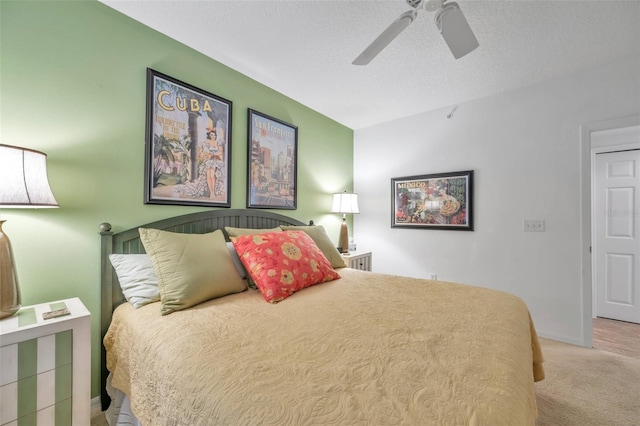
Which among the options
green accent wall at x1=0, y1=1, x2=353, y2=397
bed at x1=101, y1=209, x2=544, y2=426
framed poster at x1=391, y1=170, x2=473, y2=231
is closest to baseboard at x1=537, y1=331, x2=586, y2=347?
framed poster at x1=391, y1=170, x2=473, y2=231

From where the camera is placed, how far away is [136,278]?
1.47 metres

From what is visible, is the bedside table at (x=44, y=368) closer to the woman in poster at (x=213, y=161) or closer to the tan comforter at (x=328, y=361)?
the tan comforter at (x=328, y=361)

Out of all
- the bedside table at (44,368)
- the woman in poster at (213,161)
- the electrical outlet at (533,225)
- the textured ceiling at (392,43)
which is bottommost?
the bedside table at (44,368)

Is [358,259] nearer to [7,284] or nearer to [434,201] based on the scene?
[434,201]

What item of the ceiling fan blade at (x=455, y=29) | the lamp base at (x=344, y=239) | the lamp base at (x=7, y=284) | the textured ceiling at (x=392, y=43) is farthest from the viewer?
the lamp base at (x=344, y=239)

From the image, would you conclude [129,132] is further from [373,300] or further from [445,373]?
[445,373]

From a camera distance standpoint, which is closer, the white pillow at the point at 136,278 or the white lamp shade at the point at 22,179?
the white lamp shade at the point at 22,179

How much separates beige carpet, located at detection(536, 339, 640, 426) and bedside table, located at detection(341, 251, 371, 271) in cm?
178

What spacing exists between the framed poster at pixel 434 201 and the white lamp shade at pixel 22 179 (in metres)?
3.22

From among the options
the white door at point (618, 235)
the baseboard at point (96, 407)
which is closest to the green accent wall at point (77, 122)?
the baseboard at point (96, 407)

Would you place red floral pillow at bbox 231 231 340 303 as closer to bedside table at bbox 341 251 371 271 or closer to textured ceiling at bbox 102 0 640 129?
bedside table at bbox 341 251 371 271

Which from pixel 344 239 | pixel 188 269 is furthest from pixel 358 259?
pixel 188 269

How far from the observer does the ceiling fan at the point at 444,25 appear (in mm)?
1329

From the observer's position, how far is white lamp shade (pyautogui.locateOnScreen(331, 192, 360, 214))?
10.8ft
